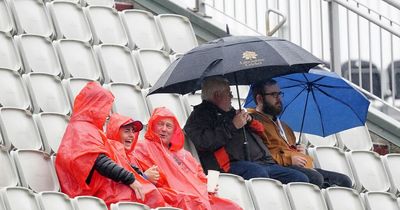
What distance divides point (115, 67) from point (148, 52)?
19.9 inches

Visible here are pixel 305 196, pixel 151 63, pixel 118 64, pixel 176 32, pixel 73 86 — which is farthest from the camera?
pixel 176 32

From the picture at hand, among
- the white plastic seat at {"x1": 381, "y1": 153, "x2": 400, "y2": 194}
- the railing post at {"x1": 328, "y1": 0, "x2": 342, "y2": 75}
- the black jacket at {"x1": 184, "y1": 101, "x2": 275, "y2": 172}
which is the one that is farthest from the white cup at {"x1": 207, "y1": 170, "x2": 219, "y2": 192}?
the railing post at {"x1": 328, "y1": 0, "x2": 342, "y2": 75}

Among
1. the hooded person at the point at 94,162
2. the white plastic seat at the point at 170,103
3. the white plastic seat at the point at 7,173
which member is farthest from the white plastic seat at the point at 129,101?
the white plastic seat at the point at 7,173

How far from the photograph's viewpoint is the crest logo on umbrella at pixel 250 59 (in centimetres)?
1423

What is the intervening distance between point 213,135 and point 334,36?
294 cm

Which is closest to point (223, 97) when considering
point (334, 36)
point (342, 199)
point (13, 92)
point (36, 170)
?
point (342, 199)

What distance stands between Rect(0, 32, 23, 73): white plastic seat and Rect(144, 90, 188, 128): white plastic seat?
1.03 m

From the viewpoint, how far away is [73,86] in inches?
591

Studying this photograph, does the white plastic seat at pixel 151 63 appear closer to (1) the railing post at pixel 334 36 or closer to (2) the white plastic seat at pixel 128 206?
(1) the railing post at pixel 334 36

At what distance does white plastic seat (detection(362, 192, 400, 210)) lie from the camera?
15.3m

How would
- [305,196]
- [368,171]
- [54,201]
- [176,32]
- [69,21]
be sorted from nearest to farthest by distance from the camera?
[54,201] < [305,196] < [368,171] < [69,21] < [176,32]

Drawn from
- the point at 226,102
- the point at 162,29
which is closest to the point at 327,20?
the point at 162,29

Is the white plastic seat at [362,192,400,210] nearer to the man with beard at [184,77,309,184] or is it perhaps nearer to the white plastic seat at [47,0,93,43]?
the man with beard at [184,77,309,184]

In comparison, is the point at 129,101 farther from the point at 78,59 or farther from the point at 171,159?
the point at 171,159
